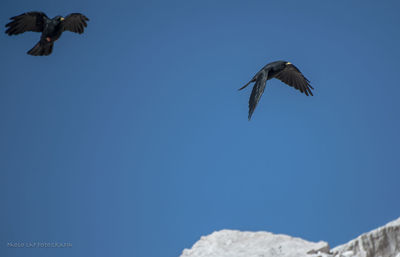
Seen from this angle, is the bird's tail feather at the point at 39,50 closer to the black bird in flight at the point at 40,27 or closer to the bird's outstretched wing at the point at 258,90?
the black bird in flight at the point at 40,27

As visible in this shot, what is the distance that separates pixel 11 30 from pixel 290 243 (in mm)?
7466

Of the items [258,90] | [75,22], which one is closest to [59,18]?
[75,22]

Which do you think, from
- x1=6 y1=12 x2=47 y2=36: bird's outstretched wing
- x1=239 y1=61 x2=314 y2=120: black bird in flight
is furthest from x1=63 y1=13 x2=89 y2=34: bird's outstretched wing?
x1=239 y1=61 x2=314 y2=120: black bird in flight

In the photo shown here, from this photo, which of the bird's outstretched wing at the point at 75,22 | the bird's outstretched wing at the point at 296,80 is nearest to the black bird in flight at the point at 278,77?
the bird's outstretched wing at the point at 296,80

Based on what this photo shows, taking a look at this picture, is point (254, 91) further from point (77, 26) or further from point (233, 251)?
point (77, 26)

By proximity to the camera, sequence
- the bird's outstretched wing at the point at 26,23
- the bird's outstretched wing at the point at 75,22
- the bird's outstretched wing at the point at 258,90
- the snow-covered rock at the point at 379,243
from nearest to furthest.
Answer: the snow-covered rock at the point at 379,243
the bird's outstretched wing at the point at 258,90
the bird's outstretched wing at the point at 26,23
the bird's outstretched wing at the point at 75,22

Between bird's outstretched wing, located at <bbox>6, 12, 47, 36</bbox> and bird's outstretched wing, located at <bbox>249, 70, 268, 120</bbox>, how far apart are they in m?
4.98

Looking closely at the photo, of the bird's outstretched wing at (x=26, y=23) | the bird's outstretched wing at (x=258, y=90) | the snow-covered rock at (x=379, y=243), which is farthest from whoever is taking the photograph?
the bird's outstretched wing at (x=26, y=23)

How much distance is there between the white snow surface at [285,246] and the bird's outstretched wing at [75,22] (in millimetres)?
5543

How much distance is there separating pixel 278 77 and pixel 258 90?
2563mm

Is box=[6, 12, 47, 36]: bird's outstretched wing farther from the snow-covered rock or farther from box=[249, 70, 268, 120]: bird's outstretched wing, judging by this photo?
the snow-covered rock

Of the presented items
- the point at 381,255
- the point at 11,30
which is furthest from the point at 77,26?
the point at 381,255

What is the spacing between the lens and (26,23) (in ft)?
33.6

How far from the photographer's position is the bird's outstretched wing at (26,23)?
10.2m
